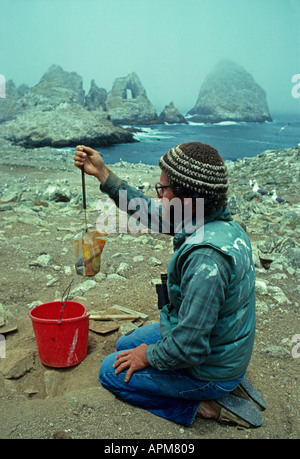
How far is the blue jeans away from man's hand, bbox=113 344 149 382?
0.03m

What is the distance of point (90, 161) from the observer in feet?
7.70

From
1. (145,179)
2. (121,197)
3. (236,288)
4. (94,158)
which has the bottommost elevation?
(145,179)

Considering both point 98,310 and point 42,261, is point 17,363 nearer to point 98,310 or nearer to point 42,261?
point 98,310

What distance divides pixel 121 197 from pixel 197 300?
3.34 feet

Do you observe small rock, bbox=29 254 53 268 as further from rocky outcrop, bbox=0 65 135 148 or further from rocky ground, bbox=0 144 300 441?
rocky outcrop, bbox=0 65 135 148

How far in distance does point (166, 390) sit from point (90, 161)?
4.51 ft

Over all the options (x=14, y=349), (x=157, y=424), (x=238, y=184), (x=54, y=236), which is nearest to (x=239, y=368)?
(x=157, y=424)

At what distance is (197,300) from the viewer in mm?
1691

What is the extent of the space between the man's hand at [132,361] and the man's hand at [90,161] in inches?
41.5

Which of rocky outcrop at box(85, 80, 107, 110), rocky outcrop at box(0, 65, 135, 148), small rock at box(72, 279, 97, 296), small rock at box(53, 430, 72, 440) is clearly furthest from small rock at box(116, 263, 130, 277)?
rocky outcrop at box(85, 80, 107, 110)

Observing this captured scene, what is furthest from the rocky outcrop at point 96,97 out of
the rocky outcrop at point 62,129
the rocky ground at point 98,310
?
the rocky ground at point 98,310

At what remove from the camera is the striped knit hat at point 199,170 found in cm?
180

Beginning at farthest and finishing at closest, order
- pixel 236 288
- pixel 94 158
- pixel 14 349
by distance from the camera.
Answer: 1. pixel 14 349
2. pixel 94 158
3. pixel 236 288
